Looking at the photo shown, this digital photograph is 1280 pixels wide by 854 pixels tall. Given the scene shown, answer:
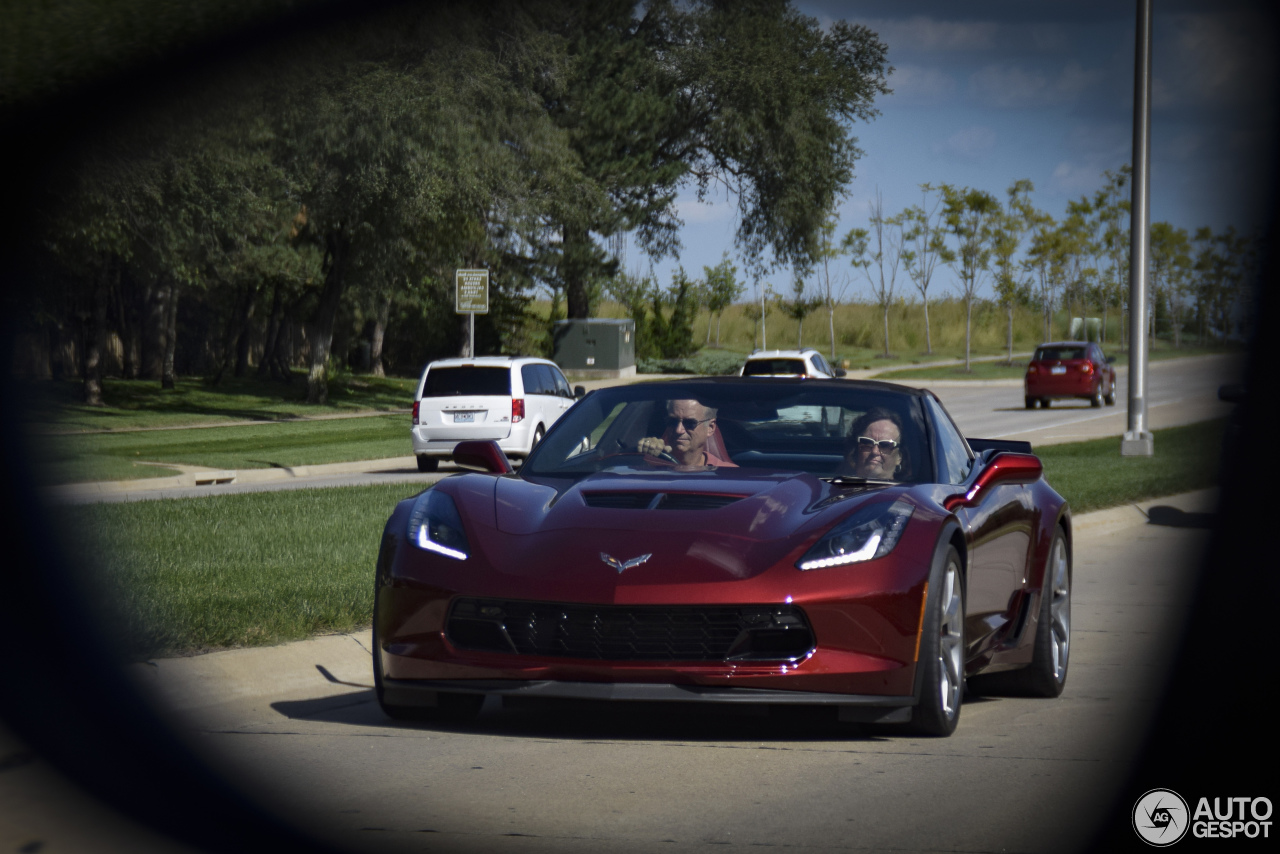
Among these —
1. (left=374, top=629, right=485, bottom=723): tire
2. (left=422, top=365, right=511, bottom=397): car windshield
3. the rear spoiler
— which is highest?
the rear spoiler

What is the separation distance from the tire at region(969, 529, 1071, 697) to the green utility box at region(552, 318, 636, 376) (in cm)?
4942

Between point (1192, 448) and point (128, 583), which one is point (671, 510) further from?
point (1192, 448)

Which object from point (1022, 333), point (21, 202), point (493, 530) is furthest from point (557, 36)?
point (493, 530)

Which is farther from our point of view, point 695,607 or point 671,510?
point 671,510

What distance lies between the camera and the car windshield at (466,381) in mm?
23547

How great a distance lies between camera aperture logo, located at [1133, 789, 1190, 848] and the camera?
4578 millimetres

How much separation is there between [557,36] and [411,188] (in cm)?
1804

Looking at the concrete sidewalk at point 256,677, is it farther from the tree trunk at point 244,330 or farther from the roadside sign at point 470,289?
the tree trunk at point 244,330

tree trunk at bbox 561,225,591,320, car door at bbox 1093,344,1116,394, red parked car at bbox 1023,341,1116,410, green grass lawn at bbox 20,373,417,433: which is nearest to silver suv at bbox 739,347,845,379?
red parked car at bbox 1023,341,1116,410

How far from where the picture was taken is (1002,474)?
6.21 meters

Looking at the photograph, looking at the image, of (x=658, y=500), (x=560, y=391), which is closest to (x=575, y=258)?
(x=560, y=391)

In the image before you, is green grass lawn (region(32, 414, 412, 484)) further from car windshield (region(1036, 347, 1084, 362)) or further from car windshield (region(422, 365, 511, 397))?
car windshield (region(1036, 347, 1084, 362))

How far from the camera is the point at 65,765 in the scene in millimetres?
5441

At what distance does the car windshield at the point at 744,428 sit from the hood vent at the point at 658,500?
0.62 metres
